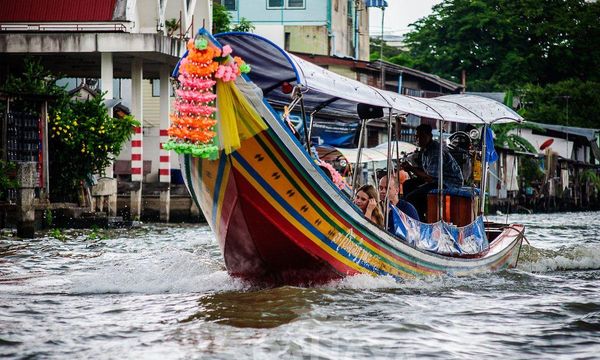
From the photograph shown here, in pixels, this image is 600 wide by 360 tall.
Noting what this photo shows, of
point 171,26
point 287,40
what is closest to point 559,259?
point 171,26

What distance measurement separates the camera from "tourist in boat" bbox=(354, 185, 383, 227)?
10461 millimetres

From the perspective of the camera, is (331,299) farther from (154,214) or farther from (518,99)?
(518,99)

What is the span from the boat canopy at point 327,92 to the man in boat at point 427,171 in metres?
0.43

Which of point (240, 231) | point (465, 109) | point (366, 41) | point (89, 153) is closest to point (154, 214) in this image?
point (89, 153)

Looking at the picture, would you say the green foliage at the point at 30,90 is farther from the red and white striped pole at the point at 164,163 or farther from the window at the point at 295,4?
the window at the point at 295,4

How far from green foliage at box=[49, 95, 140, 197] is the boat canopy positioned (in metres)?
8.45

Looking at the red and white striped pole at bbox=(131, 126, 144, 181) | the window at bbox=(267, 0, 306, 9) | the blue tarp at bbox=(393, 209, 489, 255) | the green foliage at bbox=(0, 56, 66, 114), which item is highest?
the window at bbox=(267, 0, 306, 9)

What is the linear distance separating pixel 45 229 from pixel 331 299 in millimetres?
10542

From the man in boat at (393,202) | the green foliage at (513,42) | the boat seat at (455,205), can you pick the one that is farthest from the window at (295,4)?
the man in boat at (393,202)

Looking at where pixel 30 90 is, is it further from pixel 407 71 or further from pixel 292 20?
pixel 292 20

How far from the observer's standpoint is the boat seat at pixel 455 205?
40.3ft

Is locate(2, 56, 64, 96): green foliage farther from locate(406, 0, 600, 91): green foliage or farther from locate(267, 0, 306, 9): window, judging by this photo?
locate(406, 0, 600, 91): green foliage

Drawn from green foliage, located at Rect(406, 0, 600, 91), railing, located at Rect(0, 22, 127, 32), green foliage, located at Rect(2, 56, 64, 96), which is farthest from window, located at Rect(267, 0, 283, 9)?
green foliage, located at Rect(2, 56, 64, 96)

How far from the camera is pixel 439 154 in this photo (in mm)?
12055
